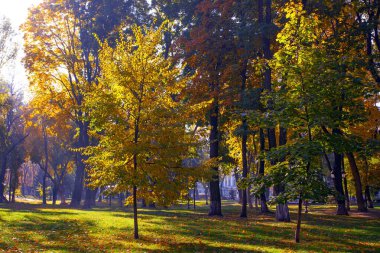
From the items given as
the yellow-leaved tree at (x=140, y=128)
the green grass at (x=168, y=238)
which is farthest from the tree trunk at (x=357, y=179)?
the yellow-leaved tree at (x=140, y=128)

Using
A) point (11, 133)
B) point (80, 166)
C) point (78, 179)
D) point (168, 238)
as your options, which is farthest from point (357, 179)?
point (11, 133)

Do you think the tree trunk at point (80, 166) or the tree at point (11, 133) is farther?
the tree at point (11, 133)

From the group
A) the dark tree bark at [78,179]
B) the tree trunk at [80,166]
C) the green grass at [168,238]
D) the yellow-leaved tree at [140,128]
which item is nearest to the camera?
the green grass at [168,238]

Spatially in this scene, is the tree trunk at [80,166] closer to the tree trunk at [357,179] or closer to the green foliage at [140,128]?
the green foliage at [140,128]

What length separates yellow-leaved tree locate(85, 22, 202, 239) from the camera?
14133 millimetres

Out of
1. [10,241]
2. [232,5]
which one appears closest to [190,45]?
[232,5]

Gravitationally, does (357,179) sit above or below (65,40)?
below

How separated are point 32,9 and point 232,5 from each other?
682 inches

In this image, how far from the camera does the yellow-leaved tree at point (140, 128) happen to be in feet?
46.4

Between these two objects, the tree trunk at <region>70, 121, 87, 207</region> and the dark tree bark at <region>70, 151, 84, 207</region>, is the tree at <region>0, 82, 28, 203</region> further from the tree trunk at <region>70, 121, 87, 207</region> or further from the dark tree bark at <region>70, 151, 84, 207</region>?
the dark tree bark at <region>70, 151, 84, 207</region>

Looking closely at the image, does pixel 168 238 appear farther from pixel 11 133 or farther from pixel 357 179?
pixel 11 133

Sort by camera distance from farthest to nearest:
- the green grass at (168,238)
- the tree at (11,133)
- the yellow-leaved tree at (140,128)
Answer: the tree at (11,133) → the yellow-leaved tree at (140,128) → the green grass at (168,238)

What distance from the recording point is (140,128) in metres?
14.5

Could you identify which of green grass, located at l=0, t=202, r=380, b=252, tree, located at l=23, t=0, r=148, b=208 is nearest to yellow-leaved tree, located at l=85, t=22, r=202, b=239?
green grass, located at l=0, t=202, r=380, b=252
